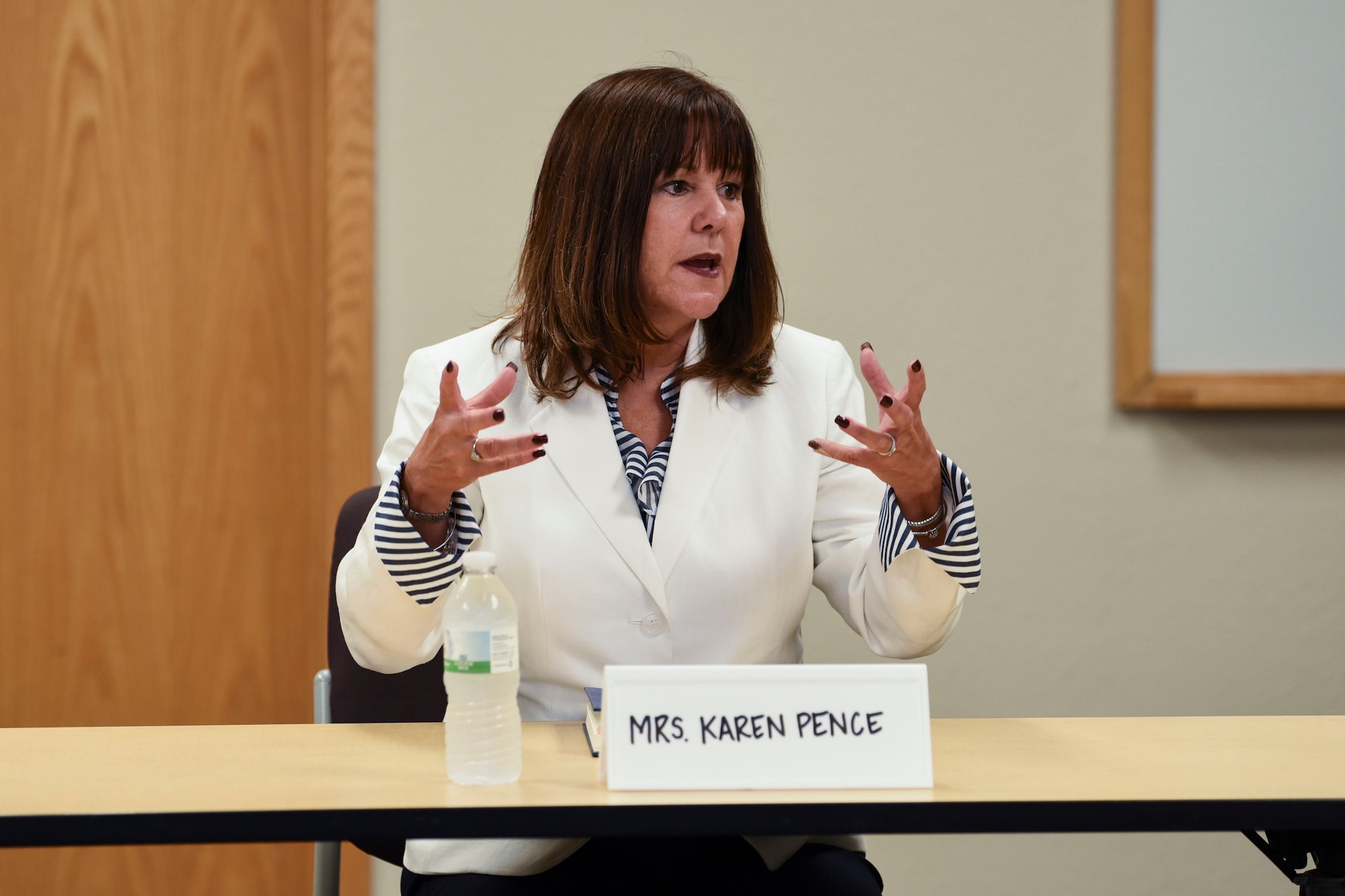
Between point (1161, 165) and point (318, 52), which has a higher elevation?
point (318, 52)

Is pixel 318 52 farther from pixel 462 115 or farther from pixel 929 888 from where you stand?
pixel 929 888

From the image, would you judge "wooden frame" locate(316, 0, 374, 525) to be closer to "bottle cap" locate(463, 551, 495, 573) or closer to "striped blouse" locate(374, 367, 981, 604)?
"striped blouse" locate(374, 367, 981, 604)

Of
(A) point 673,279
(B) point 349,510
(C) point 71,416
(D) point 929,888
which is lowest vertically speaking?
(D) point 929,888

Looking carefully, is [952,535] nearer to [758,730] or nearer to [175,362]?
[758,730]

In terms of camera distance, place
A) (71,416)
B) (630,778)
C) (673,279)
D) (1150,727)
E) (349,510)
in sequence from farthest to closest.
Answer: (71,416) < (349,510) < (673,279) < (1150,727) < (630,778)

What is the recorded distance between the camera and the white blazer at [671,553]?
147 centimetres

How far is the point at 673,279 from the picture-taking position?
159 cm

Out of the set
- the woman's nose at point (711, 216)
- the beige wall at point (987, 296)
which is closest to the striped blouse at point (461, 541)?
the woman's nose at point (711, 216)

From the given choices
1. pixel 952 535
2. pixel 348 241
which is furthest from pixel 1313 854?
pixel 348 241

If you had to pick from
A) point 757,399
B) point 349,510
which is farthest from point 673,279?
point 349,510

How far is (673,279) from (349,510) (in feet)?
2.16

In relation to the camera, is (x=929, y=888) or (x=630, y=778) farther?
(x=929, y=888)

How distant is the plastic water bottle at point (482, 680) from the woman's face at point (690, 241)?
0.61 metres

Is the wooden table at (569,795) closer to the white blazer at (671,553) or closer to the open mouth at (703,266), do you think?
the white blazer at (671,553)
